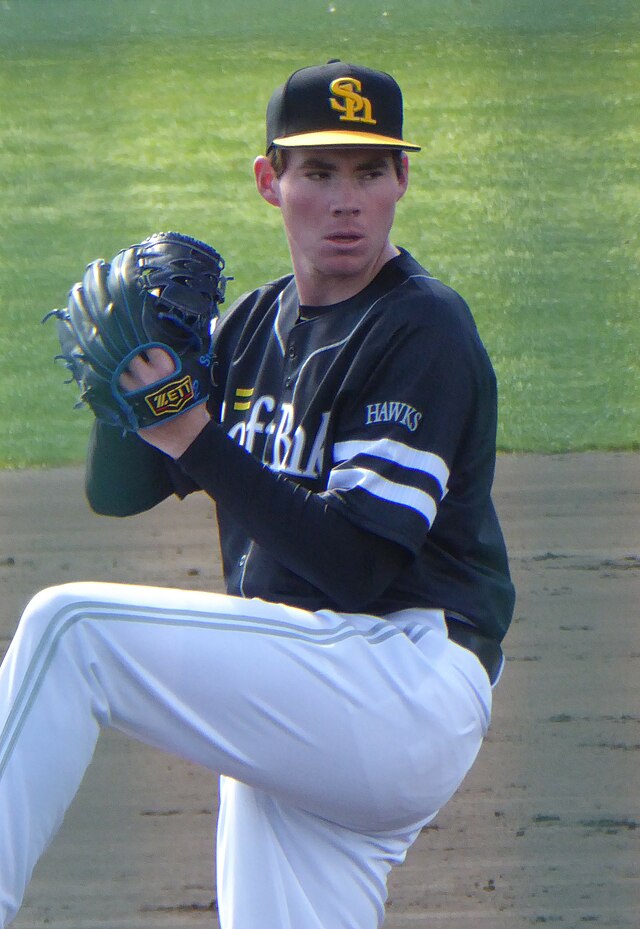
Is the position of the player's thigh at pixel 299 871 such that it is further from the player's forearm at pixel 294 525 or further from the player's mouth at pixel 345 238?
the player's mouth at pixel 345 238

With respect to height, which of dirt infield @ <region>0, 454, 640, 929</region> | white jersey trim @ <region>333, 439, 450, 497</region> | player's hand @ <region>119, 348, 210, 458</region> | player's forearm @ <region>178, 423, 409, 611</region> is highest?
player's hand @ <region>119, 348, 210, 458</region>

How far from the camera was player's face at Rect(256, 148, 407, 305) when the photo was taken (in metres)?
1.81

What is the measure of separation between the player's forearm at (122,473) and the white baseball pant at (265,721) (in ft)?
1.33

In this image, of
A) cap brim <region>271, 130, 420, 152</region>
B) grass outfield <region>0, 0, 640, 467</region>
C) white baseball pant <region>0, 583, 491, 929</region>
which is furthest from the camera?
grass outfield <region>0, 0, 640, 467</region>

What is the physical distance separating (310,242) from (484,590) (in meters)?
0.52

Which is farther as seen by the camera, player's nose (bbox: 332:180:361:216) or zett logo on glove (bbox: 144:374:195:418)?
player's nose (bbox: 332:180:361:216)

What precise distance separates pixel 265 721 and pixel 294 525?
235 millimetres

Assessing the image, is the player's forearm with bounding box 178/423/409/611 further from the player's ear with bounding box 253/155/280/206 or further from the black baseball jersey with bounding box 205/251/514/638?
the player's ear with bounding box 253/155/280/206

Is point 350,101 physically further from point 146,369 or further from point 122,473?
point 122,473

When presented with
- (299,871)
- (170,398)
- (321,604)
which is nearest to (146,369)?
(170,398)

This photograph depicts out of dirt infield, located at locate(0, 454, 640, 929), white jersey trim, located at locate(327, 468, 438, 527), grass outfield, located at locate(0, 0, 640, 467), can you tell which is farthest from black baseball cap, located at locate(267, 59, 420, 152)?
grass outfield, located at locate(0, 0, 640, 467)

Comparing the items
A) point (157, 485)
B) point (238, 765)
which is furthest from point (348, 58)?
point (238, 765)

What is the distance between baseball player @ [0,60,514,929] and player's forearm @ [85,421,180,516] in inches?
6.2

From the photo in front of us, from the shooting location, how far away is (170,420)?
5.54 feet
